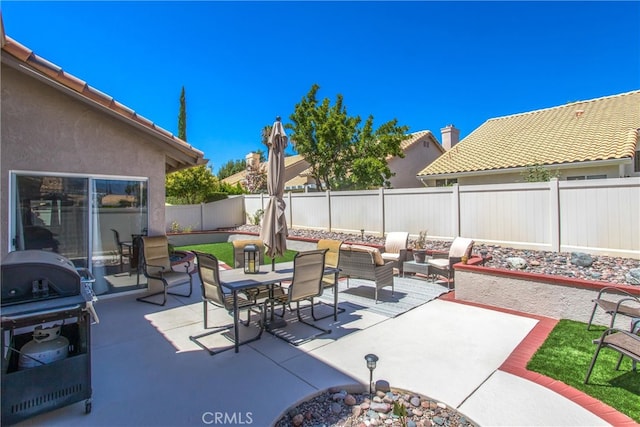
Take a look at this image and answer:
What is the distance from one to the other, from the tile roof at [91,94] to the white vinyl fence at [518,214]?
21.8ft

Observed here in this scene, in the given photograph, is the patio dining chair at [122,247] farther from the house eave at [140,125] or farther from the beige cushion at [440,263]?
the beige cushion at [440,263]

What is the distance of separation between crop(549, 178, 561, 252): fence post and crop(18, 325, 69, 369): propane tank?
374 inches

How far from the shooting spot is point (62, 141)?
18.7ft

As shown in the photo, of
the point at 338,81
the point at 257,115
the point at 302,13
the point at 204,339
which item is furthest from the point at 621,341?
the point at 257,115

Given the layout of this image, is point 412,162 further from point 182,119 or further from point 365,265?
point 182,119

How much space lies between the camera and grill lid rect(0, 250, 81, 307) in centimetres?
286

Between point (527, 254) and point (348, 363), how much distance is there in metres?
6.30

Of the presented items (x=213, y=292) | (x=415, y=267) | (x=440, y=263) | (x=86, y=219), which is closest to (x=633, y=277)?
(x=440, y=263)

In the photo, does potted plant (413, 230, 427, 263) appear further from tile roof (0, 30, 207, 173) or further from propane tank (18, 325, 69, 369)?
propane tank (18, 325, 69, 369)

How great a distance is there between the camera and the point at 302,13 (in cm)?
988

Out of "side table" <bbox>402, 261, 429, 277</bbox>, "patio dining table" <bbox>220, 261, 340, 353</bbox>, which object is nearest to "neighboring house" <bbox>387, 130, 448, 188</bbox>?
"side table" <bbox>402, 261, 429, 277</bbox>

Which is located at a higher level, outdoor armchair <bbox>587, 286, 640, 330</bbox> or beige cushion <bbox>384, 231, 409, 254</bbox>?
beige cushion <bbox>384, 231, 409, 254</bbox>

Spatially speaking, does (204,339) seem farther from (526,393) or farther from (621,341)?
(621,341)

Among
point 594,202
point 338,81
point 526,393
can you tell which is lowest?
point 526,393
